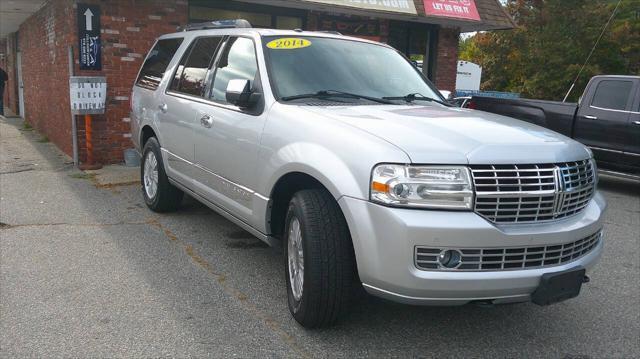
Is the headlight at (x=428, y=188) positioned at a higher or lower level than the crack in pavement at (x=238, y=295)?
higher

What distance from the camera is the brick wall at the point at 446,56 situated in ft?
43.0

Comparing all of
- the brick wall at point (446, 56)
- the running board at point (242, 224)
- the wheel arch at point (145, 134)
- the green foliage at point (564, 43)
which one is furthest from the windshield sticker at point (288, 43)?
the green foliage at point (564, 43)

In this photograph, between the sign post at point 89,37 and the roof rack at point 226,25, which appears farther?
the sign post at point 89,37

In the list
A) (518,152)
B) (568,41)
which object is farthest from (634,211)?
(568,41)

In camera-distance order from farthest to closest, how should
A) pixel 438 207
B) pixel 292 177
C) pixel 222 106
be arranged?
pixel 222 106
pixel 292 177
pixel 438 207

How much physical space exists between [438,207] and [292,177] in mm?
1128

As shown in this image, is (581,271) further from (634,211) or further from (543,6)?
(543,6)

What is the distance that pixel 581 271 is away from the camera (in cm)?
313

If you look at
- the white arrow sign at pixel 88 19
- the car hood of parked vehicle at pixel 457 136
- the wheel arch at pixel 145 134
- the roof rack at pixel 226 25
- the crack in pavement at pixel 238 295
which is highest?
the white arrow sign at pixel 88 19

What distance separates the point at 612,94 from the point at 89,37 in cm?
853

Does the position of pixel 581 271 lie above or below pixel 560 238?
below

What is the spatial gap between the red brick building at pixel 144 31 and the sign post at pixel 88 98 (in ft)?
1.07

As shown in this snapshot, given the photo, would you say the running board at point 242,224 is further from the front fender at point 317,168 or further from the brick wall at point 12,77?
the brick wall at point 12,77

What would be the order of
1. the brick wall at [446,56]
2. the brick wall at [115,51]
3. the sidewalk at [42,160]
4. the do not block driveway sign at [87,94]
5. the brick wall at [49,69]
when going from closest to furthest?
the sidewalk at [42,160] < the do not block driveway sign at [87,94] < the brick wall at [115,51] < the brick wall at [49,69] < the brick wall at [446,56]
